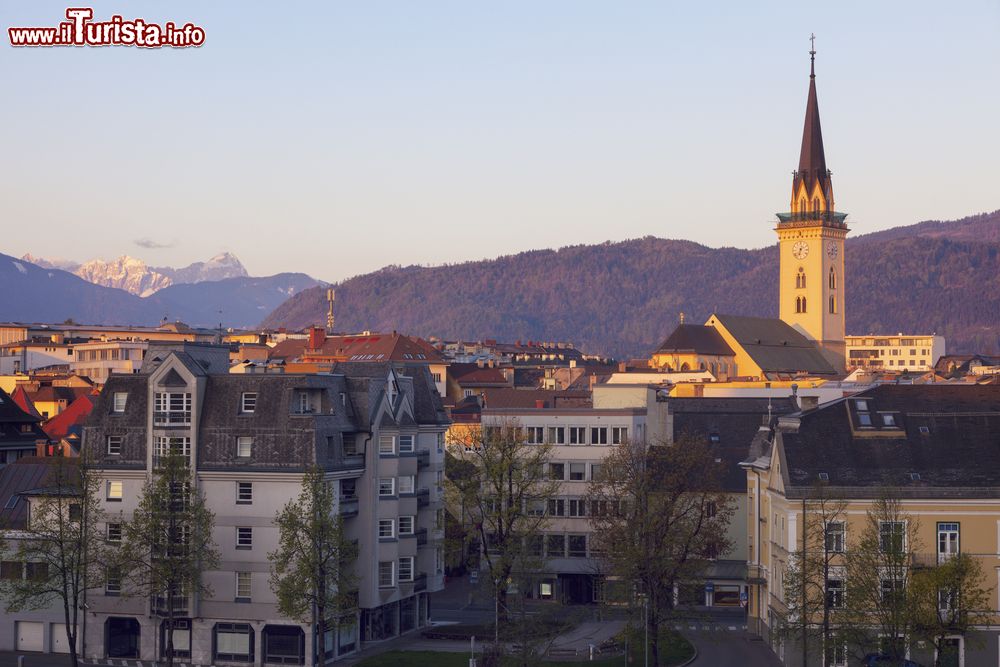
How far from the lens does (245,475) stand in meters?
79.1

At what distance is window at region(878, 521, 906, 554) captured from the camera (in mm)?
67875

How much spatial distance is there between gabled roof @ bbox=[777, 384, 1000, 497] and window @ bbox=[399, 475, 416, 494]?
19.5 m

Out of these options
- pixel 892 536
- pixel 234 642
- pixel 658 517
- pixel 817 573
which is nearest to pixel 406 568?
pixel 234 642

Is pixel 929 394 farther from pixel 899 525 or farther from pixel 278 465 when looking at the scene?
pixel 278 465

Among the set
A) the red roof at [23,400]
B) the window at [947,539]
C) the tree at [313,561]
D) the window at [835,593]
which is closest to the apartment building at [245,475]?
the tree at [313,561]

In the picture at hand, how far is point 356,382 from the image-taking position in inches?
3295

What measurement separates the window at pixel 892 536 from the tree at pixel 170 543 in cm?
2875

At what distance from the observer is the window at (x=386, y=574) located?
275ft

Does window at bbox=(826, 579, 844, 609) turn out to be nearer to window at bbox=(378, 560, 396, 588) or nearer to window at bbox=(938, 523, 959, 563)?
window at bbox=(938, 523, 959, 563)

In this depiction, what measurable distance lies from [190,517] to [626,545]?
20.1m

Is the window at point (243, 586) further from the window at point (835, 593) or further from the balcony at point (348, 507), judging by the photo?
the window at point (835, 593)

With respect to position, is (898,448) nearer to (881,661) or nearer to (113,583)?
(881,661)

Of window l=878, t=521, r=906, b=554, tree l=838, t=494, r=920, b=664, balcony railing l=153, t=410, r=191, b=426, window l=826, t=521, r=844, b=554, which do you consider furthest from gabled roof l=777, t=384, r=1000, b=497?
balcony railing l=153, t=410, r=191, b=426

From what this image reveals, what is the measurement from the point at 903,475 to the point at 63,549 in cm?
3644
